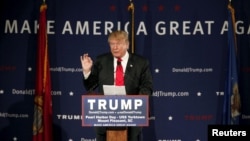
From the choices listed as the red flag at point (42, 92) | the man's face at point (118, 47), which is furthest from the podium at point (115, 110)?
the red flag at point (42, 92)

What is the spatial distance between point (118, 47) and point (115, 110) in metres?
0.71

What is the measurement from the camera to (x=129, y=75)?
4.26 metres

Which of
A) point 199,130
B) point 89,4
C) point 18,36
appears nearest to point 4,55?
point 18,36

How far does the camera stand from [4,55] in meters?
6.01

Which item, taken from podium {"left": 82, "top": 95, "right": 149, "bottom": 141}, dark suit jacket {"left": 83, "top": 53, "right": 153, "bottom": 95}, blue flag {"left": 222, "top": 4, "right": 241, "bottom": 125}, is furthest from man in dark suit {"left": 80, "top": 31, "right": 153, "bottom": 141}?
blue flag {"left": 222, "top": 4, "right": 241, "bottom": 125}

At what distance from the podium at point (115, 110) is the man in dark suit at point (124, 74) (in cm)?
50

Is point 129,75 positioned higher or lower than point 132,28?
lower

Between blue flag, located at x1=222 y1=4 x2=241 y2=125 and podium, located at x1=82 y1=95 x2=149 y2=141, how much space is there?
226cm

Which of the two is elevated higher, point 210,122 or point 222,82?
point 222,82

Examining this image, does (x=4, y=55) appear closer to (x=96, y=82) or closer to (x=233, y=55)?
(x=96, y=82)

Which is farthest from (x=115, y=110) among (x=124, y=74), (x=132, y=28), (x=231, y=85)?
(x=231, y=85)

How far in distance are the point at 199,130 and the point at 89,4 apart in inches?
78.7

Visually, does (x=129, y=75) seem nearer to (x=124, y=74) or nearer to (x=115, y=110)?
(x=124, y=74)

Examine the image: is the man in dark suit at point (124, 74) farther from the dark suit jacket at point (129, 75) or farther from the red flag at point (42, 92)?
the red flag at point (42, 92)
